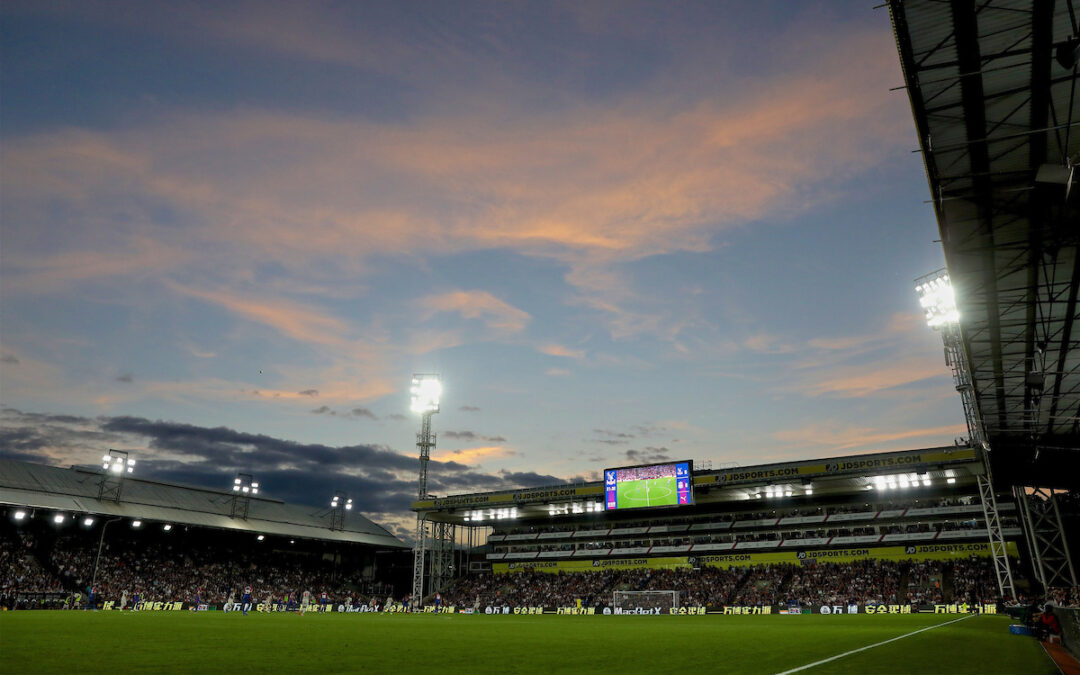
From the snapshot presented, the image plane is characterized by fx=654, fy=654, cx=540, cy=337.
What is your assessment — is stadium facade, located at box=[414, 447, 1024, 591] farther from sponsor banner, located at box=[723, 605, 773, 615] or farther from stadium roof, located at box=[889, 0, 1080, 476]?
stadium roof, located at box=[889, 0, 1080, 476]

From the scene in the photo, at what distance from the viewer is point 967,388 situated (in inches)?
1505

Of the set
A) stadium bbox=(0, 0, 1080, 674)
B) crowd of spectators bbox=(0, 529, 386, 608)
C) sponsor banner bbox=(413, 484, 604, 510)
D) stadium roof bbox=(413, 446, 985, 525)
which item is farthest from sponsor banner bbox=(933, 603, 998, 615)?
crowd of spectators bbox=(0, 529, 386, 608)

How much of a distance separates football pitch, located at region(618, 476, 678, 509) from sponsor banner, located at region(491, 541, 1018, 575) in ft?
44.3

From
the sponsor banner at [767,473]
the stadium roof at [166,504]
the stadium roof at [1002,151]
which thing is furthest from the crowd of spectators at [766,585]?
the stadium roof at [1002,151]

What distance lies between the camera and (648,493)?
179 feet

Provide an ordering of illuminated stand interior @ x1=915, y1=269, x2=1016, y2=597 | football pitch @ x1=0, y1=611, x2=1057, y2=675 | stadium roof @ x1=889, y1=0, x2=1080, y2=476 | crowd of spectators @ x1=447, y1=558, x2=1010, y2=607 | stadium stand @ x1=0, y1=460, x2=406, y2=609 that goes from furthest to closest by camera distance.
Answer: stadium stand @ x1=0, y1=460, x2=406, y2=609, crowd of spectators @ x1=447, y1=558, x2=1010, y2=607, illuminated stand interior @ x1=915, y1=269, x2=1016, y2=597, stadium roof @ x1=889, y1=0, x2=1080, y2=476, football pitch @ x1=0, y1=611, x2=1057, y2=675

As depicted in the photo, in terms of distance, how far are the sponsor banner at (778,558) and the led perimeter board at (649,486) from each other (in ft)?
44.0

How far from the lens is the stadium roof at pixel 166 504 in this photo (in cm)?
5222

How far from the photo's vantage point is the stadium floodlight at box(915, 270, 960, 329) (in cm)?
3838

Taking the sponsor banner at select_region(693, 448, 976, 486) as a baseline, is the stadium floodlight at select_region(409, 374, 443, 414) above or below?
above

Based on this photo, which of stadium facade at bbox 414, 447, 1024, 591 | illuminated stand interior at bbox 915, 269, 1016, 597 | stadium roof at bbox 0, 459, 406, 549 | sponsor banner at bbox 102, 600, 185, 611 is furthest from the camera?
stadium roof at bbox 0, 459, 406, 549

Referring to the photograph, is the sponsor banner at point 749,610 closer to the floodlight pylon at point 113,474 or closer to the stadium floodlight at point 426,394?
the stadium floodlight at point 426,394

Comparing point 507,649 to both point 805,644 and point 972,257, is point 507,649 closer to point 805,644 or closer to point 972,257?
point 805,644

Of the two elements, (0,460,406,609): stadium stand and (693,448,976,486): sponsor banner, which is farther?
(0,460,406,609): stadium stand
